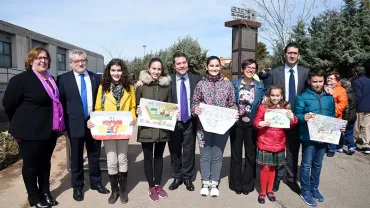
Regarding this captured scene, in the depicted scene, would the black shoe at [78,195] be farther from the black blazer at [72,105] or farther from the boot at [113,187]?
the black blazer at [72,105]

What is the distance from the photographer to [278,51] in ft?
39.8

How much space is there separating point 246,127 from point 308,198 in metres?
1.33

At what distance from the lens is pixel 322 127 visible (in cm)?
373

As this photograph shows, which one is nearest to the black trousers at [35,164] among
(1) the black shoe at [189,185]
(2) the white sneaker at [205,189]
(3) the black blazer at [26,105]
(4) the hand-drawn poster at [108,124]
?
(3) the black blazer at [26,105]

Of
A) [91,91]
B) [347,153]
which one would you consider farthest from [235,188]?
[347,153]

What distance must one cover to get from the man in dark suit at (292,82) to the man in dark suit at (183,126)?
1269 mm

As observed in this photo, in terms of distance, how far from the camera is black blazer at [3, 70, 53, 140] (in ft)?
11.0

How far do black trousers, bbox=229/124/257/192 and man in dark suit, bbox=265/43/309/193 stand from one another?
0.48 m

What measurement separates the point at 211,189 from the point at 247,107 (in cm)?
136

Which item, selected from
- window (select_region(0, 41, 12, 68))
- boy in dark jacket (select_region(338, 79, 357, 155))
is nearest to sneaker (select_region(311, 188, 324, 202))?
boy in dark jacket (select_region(338, 79, 357, 155))

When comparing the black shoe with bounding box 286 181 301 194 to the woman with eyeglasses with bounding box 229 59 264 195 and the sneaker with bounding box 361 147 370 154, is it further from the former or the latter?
the sneaker with bounding box 361 147 370 154

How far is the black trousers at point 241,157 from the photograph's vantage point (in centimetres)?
403

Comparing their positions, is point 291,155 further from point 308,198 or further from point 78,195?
point 78,195

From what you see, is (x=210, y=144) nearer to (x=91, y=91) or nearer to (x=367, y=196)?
(x=91, y=91)
